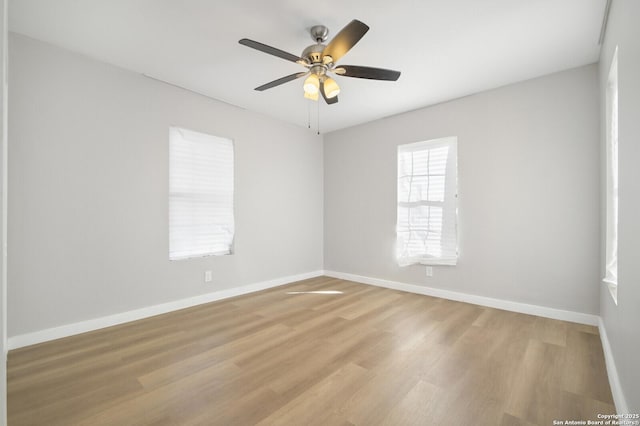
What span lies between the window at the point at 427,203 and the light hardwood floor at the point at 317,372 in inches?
37.9

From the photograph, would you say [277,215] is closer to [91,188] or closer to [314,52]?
[91,188]

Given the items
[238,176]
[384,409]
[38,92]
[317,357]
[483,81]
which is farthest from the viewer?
[238,176]

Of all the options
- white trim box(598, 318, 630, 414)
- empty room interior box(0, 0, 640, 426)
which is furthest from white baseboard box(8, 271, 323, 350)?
white trim box(598, 318, 630, 414)

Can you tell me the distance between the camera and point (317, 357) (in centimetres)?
217

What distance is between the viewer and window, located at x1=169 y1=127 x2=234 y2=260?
130 inches

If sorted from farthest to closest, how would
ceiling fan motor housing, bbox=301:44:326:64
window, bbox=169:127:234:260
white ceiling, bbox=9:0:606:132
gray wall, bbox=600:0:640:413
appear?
window, bbox=169:127:234:260
ceiling fan motor housing, bbox=301:44:326:64
white ceiling, bbox=9:0:606:132
gray wall, bbox=600:0:640:413

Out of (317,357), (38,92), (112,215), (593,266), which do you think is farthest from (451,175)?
(38,92)

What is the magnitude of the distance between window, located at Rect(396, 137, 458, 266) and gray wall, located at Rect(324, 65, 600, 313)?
0.35ft

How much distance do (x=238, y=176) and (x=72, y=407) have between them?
2.82m

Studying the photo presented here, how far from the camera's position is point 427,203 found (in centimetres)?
389

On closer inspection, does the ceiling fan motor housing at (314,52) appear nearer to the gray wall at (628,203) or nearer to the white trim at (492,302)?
the gray wall at (628,203)

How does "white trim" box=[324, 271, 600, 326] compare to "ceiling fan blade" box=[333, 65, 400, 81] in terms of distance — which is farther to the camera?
"white trim" box=[324, 271, 600, 326]

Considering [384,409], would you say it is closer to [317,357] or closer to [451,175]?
[317,357]

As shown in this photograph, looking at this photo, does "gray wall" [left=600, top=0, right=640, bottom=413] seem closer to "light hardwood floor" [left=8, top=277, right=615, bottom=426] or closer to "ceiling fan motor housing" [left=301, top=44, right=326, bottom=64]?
"light hardwood floor" [left=8, top=277, right=615, bottom=426]
